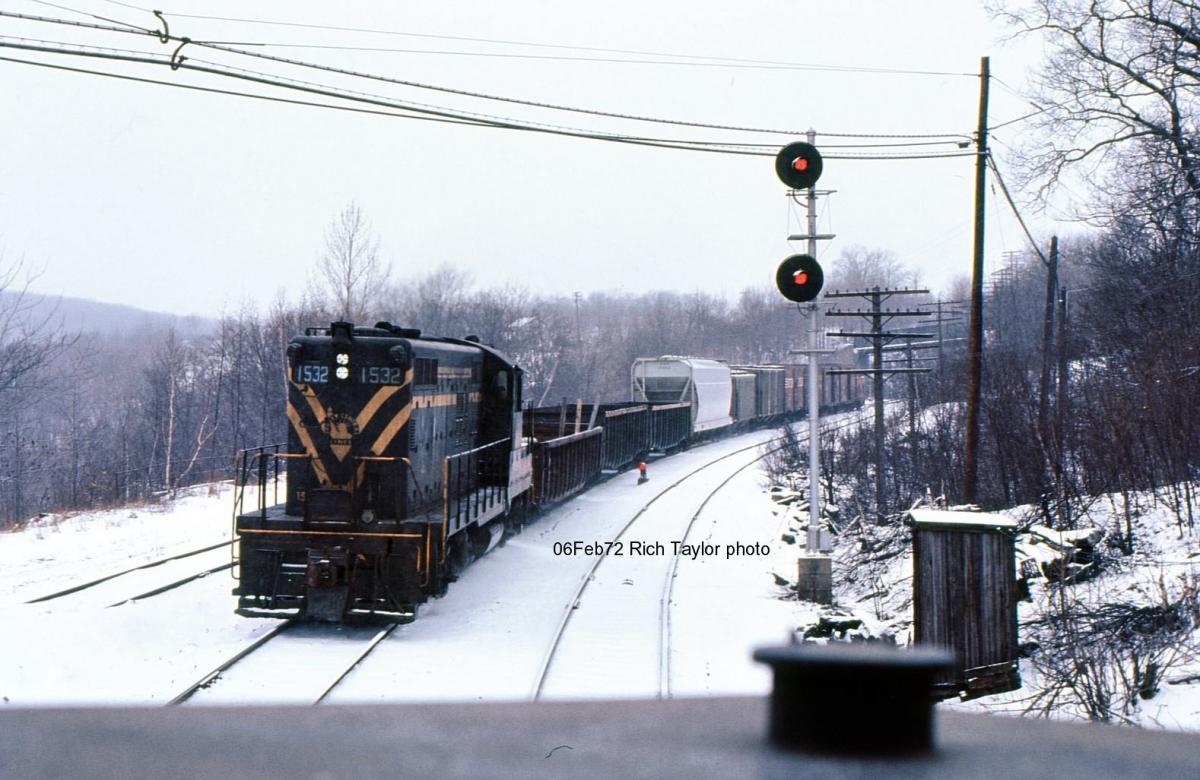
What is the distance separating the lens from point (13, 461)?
102ft

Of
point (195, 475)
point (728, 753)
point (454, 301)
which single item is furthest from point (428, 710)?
point (454, 301)

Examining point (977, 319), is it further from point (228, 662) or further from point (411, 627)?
point (228, 662)

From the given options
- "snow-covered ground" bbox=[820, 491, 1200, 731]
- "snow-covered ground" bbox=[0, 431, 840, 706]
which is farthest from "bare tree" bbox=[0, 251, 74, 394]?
"snow-covered ground" bbox=[820, 491, 1200, 731]

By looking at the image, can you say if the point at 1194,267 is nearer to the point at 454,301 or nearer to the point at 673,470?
the point at 673,470

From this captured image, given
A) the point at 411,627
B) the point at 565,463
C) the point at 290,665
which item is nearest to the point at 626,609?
the point at 411,627

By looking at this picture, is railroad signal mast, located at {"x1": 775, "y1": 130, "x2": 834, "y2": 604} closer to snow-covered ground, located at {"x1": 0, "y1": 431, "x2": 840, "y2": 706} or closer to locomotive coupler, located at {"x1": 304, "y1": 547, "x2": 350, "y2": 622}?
snow-covered ground, located at {"x1": 0, "y1": 431, "x2": 840, "y2": 706}

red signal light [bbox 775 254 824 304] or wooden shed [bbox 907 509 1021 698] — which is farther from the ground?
red signal light [bbox 775 254 824 304]

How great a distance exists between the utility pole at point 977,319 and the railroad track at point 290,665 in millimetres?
10064

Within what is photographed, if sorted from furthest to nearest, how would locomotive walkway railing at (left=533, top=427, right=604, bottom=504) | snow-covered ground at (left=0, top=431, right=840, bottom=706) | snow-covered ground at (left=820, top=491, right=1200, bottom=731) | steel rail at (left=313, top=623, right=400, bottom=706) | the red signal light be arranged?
locomotive walkway railing at (left=533, top=427, right=604, bottom=504) → the red signal light → snow-covered ground at (left=0, top=431, right=840, bottom=706) → steel rail at (left=313, top=623, right=400, bottom=706) → snow-covered ground at (left=820, top=491, right=1200, bottom=731)

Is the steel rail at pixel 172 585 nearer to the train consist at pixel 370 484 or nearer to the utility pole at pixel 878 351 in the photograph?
the train consist at pixel 370 484

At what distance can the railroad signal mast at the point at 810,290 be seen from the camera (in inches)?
448

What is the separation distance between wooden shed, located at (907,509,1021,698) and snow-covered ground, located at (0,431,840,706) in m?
2.00

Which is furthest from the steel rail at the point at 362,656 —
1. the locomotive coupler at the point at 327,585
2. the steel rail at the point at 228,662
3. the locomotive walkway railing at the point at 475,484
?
the locomotive walkway railing at the point at 475,484

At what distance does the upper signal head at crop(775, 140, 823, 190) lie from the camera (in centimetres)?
1132
